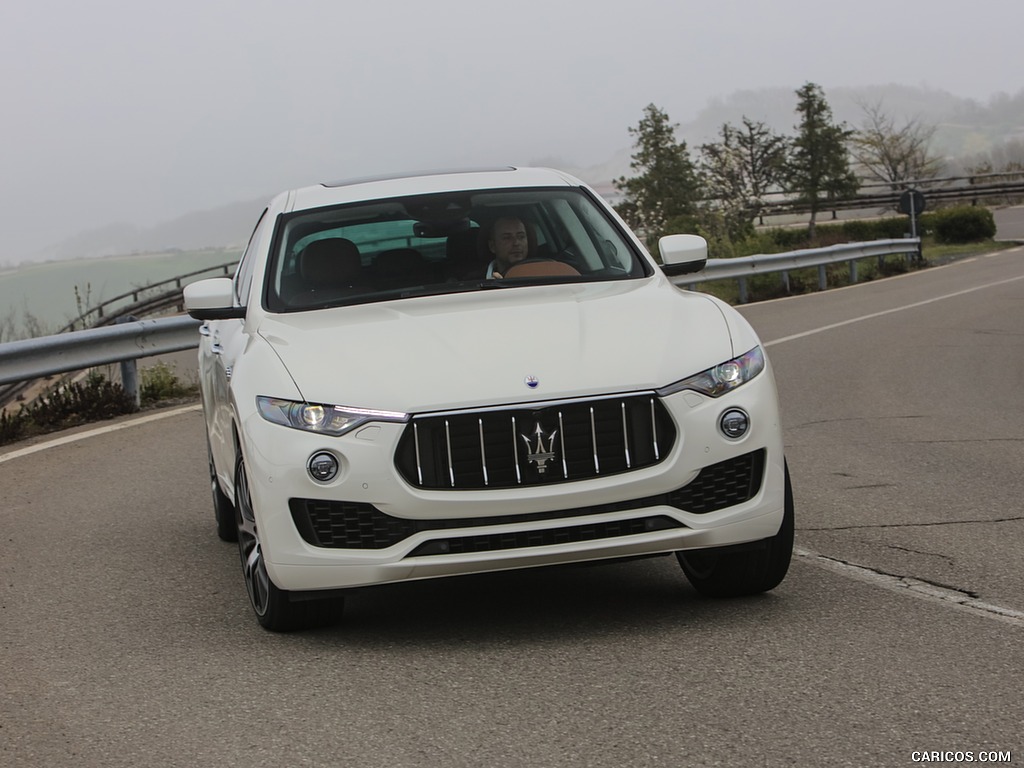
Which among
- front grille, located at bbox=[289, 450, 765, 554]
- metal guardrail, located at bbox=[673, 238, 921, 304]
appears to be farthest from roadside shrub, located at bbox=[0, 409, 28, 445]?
metal guardrail, located at bbox=[673, 238, 921, 304]

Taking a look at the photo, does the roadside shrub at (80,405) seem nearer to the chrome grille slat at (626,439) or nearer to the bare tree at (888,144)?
the chrome grille slat at (626,439)

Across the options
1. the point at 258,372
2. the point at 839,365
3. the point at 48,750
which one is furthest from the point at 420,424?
the point at 839,365

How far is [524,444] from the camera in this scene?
15.5 ft

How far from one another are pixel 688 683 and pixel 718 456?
0.86m

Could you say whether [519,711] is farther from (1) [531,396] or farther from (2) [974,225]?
(2) [974,225]

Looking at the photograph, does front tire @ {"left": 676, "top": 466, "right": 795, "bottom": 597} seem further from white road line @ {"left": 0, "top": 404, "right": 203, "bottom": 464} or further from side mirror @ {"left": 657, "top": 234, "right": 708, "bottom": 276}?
white road line @ {"left": 0, "top": 404, "right": 203, "bottom": 464}

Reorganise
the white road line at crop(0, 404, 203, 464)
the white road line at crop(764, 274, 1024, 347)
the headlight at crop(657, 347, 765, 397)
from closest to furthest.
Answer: the headlight at crop(657, 347, 765, 397) → the white road line at crop(0, 404, 203, 464) → the white road line at crop(764, 274, 1024, 347)

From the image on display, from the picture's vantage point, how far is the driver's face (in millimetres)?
6504

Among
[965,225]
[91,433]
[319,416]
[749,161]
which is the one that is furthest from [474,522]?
[749,161]

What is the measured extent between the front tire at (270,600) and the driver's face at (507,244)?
1.64 meters

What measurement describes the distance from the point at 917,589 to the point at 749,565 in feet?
2.26

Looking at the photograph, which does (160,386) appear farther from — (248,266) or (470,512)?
(470,512)

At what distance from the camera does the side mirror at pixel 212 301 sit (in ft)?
20.1

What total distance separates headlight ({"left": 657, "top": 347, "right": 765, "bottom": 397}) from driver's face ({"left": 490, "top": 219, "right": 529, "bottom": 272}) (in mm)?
1614
